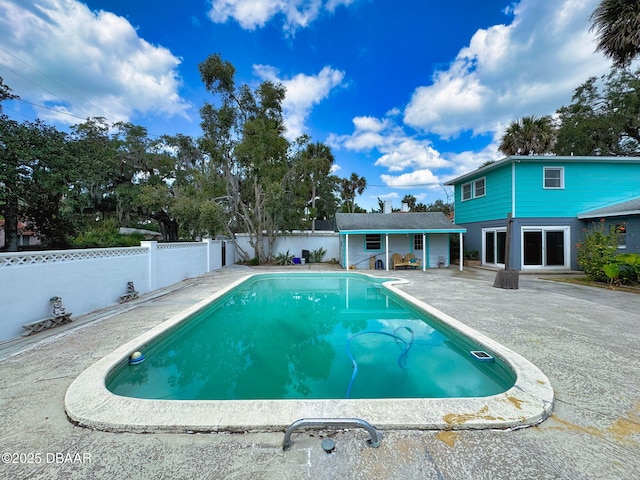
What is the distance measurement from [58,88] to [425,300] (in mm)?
19095

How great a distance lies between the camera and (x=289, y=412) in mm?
2418

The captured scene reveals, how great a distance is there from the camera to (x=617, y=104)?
18.4 m

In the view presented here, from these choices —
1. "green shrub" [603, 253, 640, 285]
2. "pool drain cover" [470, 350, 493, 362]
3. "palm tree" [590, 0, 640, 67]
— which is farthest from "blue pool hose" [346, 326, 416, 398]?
"palm tree" [590, 0, 640, 67]

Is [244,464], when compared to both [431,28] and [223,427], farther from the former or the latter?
[431,28]

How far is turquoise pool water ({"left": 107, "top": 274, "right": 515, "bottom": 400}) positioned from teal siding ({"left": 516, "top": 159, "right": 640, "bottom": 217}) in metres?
8.74

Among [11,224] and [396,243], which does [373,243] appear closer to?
[396,243]

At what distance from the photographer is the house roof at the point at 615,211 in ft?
30.8

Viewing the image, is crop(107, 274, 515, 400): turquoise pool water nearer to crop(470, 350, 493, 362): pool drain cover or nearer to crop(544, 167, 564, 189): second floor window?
crop(470, 350, 493, 362): pool drain cover

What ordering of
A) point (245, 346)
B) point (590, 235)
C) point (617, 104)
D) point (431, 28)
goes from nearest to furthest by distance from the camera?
point (245, 346), point (590, 235), point (431, 28), point (617, 104)

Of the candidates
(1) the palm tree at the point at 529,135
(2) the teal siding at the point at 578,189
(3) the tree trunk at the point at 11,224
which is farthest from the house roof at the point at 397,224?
(3) the tree trunk at the point at 11,224

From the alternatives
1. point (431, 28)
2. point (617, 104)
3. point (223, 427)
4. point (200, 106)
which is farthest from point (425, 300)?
point (617, 104)

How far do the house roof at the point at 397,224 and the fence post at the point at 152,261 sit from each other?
771 centimetres

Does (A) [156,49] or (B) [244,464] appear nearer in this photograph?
(B) [244,464]

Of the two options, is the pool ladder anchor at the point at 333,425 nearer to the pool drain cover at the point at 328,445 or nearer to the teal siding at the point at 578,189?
the pool drain cover at the point at 328,445
